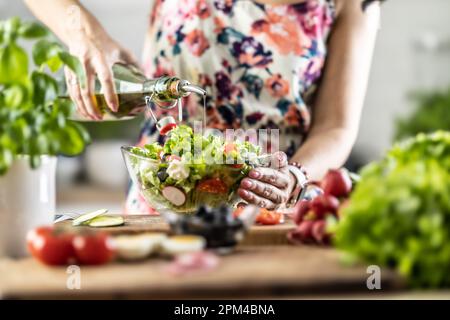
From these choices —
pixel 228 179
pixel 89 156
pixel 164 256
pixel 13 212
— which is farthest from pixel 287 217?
pixel 89 156

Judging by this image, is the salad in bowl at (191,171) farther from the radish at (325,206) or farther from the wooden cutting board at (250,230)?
the radish at (325,206)

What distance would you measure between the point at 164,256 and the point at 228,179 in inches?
19.7

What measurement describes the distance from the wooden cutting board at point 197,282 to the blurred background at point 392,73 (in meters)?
3.24

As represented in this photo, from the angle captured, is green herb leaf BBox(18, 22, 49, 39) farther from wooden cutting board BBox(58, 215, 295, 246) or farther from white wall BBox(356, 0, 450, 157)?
white wall BBox(356, 0, 450, 157)

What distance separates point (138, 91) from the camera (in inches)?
65.4

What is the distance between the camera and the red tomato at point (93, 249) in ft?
3.26

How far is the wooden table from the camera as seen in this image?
3.01 feet

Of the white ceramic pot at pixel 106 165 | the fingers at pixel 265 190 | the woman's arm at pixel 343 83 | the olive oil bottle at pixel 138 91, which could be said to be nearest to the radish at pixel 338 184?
the fingers at pixel 265 190

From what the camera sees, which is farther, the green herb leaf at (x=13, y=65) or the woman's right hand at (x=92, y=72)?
the woman's right hand at (x=92, y=72)

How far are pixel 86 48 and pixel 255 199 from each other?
1.78 feet

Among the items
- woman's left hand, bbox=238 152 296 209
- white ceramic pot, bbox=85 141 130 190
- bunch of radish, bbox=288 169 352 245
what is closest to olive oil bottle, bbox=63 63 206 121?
woman's left hand, bbox=238 152 296 209

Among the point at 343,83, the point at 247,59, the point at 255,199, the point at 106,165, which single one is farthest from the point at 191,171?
the point at 106,165

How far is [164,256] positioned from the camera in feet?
3.48
